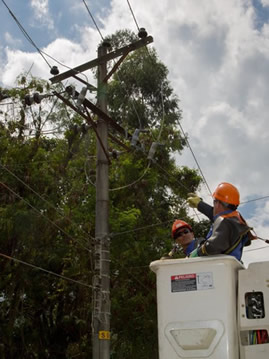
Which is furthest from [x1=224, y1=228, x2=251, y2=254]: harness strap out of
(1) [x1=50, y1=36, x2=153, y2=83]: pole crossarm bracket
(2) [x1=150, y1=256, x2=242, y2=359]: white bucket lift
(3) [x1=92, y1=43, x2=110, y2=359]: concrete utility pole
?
(1) [x1=50, y1=36, x2=153, y2=83]: pole crossarm bracket

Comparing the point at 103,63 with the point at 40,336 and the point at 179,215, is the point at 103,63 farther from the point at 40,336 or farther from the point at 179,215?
the point at 40,336

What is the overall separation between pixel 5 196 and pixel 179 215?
20.0 feet

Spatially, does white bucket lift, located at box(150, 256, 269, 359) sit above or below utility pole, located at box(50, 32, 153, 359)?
below

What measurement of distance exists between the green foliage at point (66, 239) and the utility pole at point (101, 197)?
255 cm

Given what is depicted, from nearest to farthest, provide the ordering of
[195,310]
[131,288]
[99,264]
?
[195,310]
[99,264]
[131,288]

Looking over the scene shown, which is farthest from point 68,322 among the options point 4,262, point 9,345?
point 4,262

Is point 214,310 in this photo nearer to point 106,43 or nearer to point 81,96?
point 81,96

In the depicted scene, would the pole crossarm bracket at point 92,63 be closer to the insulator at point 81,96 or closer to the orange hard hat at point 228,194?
the insulator at point 81,96

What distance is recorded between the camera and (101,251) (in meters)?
11.2

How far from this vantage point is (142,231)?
16.4 meters

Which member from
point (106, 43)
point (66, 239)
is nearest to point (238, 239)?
point (106, 43)

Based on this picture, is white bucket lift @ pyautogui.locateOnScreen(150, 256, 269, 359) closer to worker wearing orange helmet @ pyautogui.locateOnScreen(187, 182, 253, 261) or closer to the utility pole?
worker wearing orange helmet @ pyautogui.locateOnScreen(187, 182, 253, 261)

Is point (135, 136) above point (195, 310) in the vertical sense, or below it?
above

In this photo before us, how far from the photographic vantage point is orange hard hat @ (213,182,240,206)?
413 centimetres
